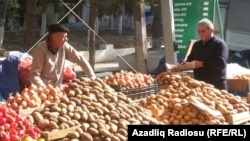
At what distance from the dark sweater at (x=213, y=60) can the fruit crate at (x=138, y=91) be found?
0.71 metres

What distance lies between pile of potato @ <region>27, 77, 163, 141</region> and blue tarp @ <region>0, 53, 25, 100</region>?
2.36 metres

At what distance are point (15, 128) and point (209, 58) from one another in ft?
10.4

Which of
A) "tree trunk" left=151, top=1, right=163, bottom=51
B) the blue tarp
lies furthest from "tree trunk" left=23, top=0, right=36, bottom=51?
A: "tree trunk" left=151, top=1, right=163, bottom=51

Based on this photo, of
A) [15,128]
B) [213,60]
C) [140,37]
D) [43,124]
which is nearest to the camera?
[15,128]

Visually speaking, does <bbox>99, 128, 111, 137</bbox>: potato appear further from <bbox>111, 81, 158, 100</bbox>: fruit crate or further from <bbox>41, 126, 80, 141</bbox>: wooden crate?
<bbox>111, 81, 158, 100</bbox>: fruit crate

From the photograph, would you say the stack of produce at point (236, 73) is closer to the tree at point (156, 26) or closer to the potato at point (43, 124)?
the potato at point (43, 124)

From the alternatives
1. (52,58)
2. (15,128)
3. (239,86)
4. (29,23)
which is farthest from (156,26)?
(15,128)

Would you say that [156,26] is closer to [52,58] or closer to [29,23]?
[29,23]

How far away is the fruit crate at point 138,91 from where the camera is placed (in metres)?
5.81

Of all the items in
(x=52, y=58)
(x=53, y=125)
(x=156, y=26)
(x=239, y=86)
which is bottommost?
(x=239, y=86)

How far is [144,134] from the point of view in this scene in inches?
143

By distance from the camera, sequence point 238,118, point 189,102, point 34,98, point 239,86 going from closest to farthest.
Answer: point 34,98
point 189,102
point 238,118
point 239,86

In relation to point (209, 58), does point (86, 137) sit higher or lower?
lower

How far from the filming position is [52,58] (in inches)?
246
